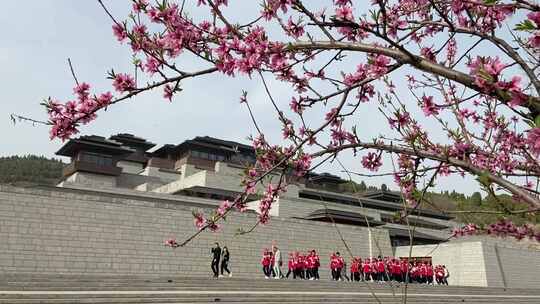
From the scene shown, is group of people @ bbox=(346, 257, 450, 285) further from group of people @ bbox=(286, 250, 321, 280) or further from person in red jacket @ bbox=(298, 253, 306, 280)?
person in red jacket @ bbox=(298, 253, 306, 280)

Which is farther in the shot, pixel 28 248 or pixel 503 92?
pixel 28 248

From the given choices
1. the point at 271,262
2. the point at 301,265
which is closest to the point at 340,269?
the point at 301,265

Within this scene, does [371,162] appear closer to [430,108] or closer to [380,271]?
[430,108]

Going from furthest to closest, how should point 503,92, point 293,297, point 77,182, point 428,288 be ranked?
point 77,182
point 428,288
point 293,297
point 503,92

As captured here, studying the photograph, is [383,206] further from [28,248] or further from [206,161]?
[28,248]

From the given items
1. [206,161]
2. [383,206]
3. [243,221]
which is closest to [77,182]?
[206,161]

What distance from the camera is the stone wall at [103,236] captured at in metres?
17.0

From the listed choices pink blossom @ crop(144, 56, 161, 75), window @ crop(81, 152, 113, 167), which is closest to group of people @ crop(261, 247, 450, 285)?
pink blossom @ crop(144, 56, 161, 75)

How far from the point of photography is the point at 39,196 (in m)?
18.0

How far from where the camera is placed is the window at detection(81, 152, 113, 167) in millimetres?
37562

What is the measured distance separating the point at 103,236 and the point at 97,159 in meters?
20.8

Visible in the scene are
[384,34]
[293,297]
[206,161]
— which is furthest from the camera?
[206,161]

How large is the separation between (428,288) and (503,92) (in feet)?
59.6

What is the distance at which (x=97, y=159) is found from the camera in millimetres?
38094
